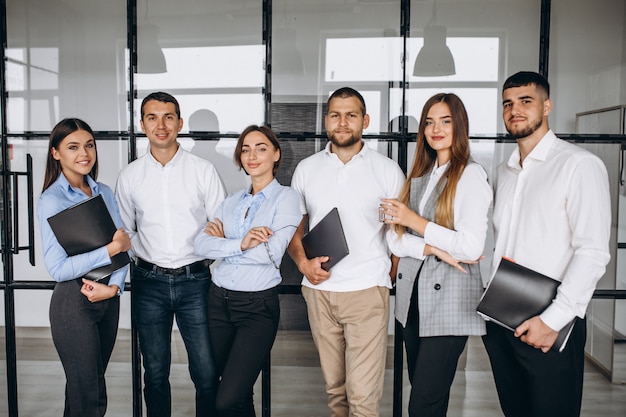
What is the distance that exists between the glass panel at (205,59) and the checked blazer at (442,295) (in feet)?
4.26

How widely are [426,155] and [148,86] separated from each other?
5.44ft

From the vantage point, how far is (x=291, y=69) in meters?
2.83

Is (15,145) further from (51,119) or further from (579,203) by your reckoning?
(579,203)

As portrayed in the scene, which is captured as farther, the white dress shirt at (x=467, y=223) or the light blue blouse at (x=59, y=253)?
the light blue blouse at (x=59, y=253)

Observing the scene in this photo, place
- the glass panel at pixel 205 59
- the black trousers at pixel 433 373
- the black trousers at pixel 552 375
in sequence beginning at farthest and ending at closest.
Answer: the glass panel at pixel 205 59, the black trousers at pixel 433 373, the black trousers at pixel 552 375

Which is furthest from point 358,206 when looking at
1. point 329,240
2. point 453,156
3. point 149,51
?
point 149,51

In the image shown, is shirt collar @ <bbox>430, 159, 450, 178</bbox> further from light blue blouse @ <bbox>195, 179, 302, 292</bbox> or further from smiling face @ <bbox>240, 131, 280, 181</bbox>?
smiling face @ <bbox>240, 131, 280, 181</bbox>

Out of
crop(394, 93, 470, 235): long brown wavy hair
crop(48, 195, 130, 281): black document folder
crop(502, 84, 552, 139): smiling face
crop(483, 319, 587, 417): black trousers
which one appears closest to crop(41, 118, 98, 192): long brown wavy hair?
crop(48, 195, 130, 281): black document folder

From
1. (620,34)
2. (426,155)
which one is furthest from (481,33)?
(426,155)

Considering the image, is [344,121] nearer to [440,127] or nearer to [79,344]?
[440,127]

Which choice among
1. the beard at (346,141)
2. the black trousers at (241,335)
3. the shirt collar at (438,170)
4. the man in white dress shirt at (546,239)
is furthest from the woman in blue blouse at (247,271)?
the man in white dress shirt at (546,239)

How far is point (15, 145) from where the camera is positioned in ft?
9.89

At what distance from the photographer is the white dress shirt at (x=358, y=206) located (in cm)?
243

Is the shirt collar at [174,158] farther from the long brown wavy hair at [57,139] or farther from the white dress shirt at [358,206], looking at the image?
the white dress shirt at [358,206]
